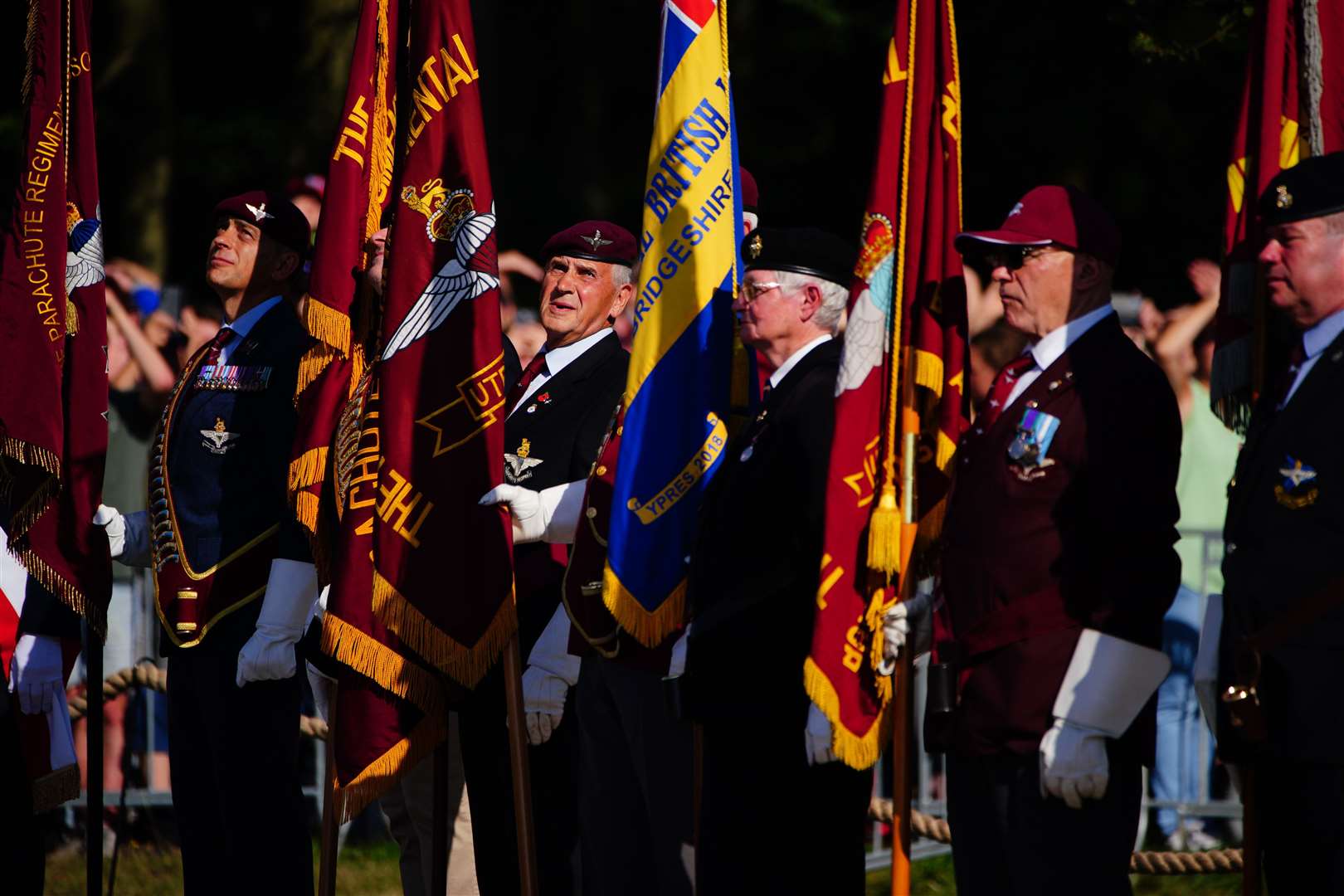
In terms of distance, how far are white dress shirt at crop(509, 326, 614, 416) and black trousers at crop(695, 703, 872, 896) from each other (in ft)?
4.73

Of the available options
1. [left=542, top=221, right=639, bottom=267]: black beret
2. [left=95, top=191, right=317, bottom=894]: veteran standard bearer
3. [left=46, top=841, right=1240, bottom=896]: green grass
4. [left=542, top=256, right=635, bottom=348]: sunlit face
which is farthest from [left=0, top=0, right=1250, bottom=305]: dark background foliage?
[left=95, top=191, right=317, bottom=894]: veteran standard bearer

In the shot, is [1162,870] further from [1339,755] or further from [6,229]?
[6,229]

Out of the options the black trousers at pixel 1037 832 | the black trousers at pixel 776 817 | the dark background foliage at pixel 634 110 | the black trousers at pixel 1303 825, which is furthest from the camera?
the dark background foliage at pixel 634 110

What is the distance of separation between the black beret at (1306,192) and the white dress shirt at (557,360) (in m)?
2.24

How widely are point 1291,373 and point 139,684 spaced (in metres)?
5.06

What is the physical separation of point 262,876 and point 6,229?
7.06 ft

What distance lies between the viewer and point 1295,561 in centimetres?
386

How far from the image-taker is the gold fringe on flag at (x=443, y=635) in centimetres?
514

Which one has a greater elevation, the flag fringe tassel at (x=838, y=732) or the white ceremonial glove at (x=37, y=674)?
the white ceremonial glove at (x=37, y=674)

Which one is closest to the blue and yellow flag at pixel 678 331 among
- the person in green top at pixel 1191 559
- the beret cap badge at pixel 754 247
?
the beret cap badge at pixel 754 247

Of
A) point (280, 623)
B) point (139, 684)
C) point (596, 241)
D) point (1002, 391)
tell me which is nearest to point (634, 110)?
point (139, 684)

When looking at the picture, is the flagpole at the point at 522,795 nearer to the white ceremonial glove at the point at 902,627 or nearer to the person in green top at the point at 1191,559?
the white ceremonial glove at the point at 902,627

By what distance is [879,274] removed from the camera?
14.9 ft

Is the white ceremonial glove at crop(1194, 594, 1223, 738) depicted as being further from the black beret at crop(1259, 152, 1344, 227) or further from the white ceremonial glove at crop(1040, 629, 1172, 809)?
the black beret at crop(1259, 152, 1344, 227)
